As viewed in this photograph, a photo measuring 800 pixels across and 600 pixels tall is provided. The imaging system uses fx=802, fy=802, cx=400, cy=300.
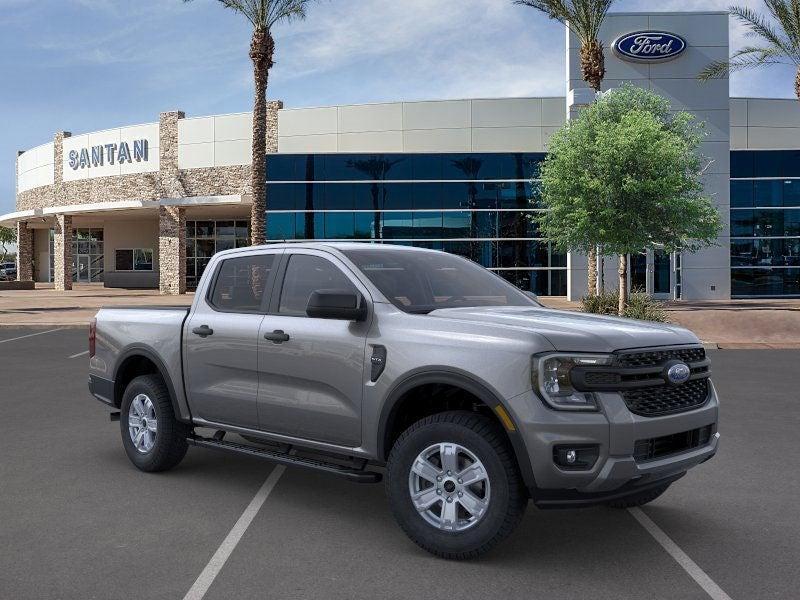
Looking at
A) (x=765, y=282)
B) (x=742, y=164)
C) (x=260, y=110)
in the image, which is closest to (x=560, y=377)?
(x=260, y=110)

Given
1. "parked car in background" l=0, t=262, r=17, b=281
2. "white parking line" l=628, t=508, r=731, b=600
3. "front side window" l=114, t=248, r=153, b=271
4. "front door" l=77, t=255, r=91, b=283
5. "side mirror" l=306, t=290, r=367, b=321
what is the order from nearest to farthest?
"white parking line" l=628, t=508, r=731, b=600
"side mirror" l=306, t=290, r=367, b=321
"front side window" l=114, t=248, r=153, b=271
"front door" l=77, t=255, r=91, b=283
"parked car in background" l=0, t=262, r=17, b=281

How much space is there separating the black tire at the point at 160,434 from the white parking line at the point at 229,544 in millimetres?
798

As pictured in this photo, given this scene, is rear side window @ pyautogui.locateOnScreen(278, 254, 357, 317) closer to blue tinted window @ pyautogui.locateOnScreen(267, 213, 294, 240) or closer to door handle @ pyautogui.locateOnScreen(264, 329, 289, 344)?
door handle @ pyautogui.locateOnScreen(264, 329, 289, 344)

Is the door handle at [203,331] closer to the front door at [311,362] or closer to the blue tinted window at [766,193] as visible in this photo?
the front door at [311,362]

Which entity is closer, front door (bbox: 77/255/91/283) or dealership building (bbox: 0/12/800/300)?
dealership building (bbox: 0/12/800/300)

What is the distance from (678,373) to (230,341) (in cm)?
315

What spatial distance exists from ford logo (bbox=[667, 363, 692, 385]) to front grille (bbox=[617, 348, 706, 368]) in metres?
0.07

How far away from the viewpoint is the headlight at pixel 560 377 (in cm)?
429

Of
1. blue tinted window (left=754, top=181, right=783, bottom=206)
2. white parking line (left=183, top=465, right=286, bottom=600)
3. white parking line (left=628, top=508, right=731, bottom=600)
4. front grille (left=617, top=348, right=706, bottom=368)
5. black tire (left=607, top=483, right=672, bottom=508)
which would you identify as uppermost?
blue tinted window (left=754, top=181, right=783, bottom=206)

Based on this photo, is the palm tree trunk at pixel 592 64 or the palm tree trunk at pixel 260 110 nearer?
the palm tree trunk at pixel 260 110

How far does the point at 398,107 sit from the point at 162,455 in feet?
106

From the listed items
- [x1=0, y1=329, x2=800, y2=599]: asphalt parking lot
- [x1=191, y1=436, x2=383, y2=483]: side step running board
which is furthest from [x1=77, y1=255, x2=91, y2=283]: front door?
[x1=191, y1=436, x2=383, y2=483]: side step running board

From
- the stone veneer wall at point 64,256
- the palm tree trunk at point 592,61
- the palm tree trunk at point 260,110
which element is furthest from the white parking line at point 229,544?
the stone veneer wall at point 64,256

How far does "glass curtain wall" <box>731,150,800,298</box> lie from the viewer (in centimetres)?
3650
